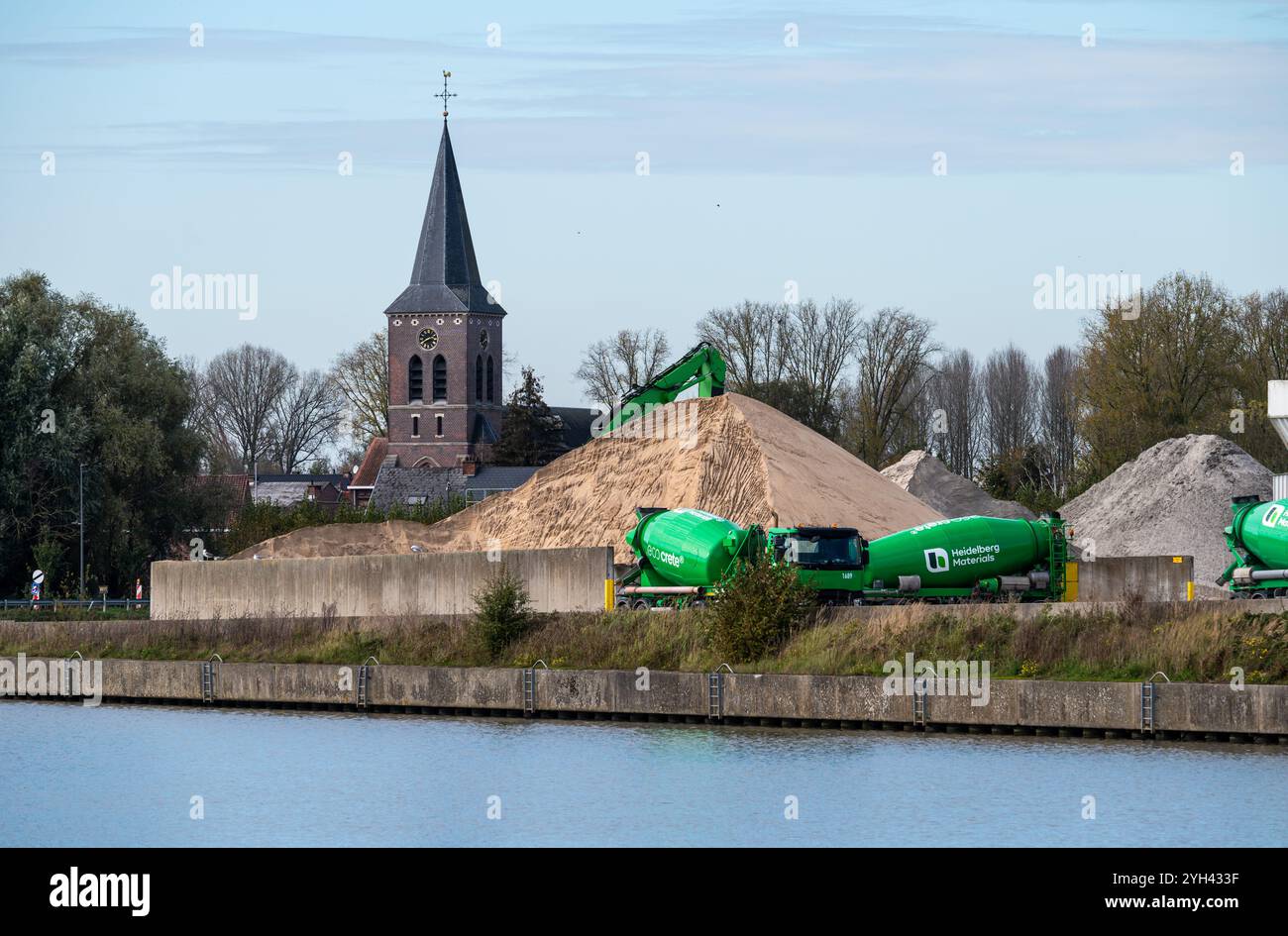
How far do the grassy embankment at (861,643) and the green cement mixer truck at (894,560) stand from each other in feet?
7.98

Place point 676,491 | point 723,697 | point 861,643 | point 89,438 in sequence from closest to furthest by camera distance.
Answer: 1. point 723,697
2. point 861,643
3. point 676,491
4. point 89,438

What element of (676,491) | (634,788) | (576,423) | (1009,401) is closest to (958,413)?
(1009,401)

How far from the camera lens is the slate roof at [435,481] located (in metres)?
138

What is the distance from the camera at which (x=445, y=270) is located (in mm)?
151625

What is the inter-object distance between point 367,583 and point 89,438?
84.6 ft

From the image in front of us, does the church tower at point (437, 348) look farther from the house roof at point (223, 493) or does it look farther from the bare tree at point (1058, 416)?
the house roof at point (223, 493)

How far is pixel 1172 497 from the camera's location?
6338 centimetres

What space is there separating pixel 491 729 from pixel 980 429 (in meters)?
92.5

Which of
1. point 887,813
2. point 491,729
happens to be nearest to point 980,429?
point 491,729

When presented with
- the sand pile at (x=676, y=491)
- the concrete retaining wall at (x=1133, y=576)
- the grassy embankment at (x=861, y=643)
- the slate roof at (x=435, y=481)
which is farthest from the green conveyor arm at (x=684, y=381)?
the slate roof at (x=435, y=481)

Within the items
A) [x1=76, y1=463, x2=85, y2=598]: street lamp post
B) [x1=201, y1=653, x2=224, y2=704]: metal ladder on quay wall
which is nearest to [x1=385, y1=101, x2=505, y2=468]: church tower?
[x1=76, y1=463, x2=85, y2=598]: street lamp post

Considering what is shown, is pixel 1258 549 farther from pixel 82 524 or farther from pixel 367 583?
pixel 82 524
